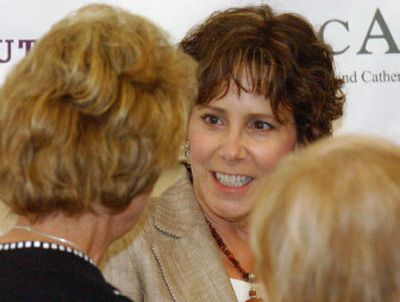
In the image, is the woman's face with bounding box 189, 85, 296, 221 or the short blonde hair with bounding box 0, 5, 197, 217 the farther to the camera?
the woman's face with bounding box 189, 85, 296, 221

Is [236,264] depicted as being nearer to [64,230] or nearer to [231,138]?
[231,138]

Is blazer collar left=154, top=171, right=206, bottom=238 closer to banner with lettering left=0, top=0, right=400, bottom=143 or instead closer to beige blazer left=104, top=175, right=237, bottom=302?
beige blazer left=104, top=175, right=237, bottom=302

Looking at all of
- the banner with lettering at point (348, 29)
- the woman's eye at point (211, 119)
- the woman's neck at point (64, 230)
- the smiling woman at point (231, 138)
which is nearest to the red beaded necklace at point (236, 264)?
the smiling woman at point (231, 138)

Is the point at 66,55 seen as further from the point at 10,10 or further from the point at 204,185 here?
the point at 10,10

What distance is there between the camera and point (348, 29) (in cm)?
295

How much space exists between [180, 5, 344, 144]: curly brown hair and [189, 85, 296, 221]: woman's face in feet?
0.11

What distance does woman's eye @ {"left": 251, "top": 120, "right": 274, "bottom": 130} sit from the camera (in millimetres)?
2564

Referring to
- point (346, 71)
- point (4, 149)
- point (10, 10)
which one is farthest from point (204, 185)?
point (4, 149)

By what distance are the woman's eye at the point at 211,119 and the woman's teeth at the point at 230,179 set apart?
14 centimetres

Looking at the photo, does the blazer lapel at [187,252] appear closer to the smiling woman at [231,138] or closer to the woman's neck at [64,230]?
the smiling woman at [231,138]

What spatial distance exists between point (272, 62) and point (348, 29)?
1.67 ft

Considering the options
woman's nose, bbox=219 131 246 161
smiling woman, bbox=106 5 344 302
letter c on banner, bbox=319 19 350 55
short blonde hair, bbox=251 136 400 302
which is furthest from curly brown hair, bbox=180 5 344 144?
short blonde hair, bbox=251 136 400 302

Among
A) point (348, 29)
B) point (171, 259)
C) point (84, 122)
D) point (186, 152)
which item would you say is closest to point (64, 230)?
point (84, 122)

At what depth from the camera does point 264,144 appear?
2576 mm
